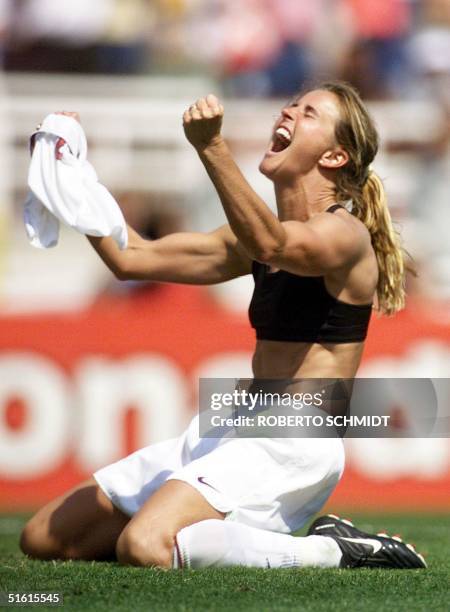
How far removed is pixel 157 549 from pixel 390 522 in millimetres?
2836

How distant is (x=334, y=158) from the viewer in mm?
4645

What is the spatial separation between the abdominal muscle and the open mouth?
2.42 ft

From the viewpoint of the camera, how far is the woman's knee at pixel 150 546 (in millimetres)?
4125

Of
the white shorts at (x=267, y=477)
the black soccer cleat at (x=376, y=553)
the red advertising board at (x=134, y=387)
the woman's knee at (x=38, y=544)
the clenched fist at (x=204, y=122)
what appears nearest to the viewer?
the clenched fist at (x=204, y=122)

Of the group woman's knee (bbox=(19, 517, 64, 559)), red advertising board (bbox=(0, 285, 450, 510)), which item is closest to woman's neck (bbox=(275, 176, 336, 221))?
woman's knee (bbox=(19, 517, 64, 559))

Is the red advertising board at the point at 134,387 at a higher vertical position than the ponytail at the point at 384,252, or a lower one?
lower

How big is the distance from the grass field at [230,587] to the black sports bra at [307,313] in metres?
0.84

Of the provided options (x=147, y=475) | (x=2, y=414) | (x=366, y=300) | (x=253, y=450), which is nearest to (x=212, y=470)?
(x=253, y=450)

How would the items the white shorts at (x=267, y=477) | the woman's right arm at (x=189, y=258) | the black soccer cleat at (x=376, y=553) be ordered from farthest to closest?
the woman's right arm at (x=189, y=258), the black soccer cleat at (x=376, y=553), the white shorts at (x=267, y=477)

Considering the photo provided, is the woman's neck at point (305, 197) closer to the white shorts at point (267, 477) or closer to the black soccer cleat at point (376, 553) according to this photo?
the white shorts at point (267, 477)

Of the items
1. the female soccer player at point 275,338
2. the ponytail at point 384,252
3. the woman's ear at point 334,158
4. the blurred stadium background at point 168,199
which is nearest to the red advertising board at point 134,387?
the blurred stadium background at point 168,199

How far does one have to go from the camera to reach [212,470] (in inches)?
170

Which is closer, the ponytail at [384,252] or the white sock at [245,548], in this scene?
the white sock at [245,548]

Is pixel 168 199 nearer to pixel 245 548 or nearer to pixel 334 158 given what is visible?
pixel 334 158
